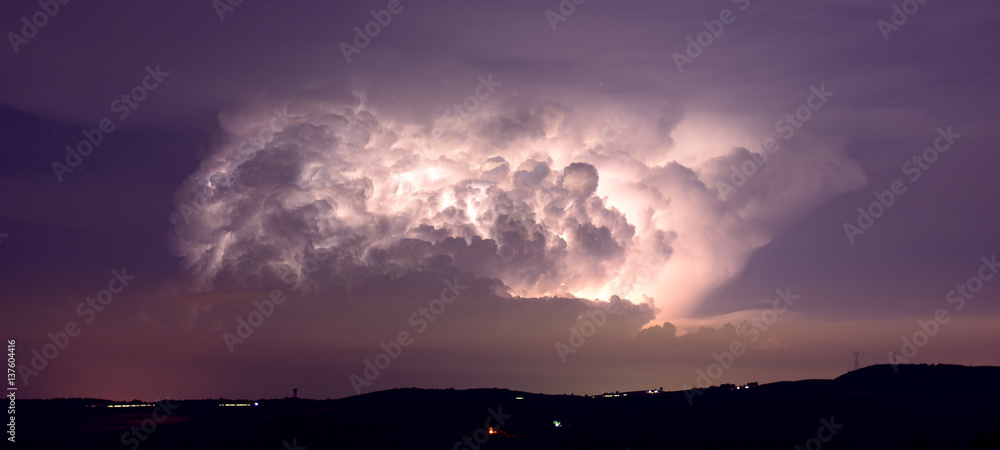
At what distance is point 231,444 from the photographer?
194 m

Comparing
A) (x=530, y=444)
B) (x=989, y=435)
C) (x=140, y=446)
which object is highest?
(x=140, y=446)

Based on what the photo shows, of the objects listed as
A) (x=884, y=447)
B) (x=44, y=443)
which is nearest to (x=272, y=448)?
(x=44, y=443)

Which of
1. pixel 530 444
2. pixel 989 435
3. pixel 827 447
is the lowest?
pixel 989 435

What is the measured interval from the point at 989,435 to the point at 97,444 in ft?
562

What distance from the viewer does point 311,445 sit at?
197 metres

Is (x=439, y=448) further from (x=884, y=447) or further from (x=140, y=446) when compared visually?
(x=884, y=447)

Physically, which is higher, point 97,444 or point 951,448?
point 97,444

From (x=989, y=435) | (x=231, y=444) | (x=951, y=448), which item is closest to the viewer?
(x=989, y=435)

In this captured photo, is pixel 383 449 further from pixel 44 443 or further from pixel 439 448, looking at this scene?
pixel 44 443

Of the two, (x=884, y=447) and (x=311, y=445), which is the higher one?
(x=311, y=445)

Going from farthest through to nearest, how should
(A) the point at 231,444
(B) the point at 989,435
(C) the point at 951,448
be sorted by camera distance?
(A) the point at 231,444, (C) the point at 951,448, (B) the point at 989,435

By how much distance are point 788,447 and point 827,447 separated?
10061 mm

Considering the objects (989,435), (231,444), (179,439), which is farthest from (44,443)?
(989,435)

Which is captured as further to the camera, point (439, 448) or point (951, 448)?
point (439, 448)
